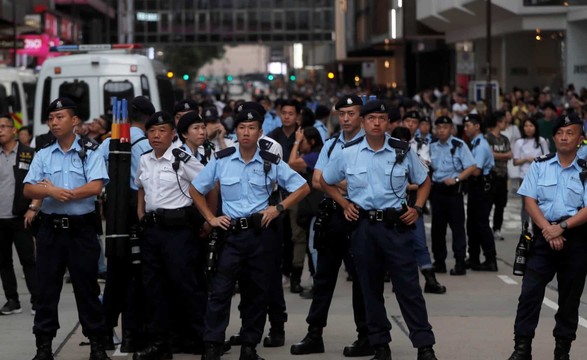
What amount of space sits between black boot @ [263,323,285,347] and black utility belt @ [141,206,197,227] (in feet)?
4.30

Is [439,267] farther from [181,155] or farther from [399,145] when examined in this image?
[181,155]

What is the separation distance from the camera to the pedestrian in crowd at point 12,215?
1230 cm

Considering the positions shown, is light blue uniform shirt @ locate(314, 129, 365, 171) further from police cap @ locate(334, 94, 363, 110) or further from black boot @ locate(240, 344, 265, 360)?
black boot @ locate(240, 344, 265, 360)

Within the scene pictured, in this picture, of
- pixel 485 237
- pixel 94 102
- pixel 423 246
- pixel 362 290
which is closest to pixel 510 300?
pixel 423 246

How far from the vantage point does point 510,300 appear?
13258mm

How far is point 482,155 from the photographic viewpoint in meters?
15.7

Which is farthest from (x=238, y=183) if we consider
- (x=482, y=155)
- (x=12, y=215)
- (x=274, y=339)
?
(x=482, y=155)

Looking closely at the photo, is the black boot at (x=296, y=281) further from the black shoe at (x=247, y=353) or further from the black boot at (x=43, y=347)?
the black boot at (x=43, y=347)

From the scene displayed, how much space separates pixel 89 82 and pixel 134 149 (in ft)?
42.5

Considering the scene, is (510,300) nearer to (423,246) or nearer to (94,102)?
(423,246)

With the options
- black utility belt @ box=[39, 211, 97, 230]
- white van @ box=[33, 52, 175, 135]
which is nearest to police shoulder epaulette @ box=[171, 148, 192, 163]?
black utility belt @ box=[39, 211, 97, 230]

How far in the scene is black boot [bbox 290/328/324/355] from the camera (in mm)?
10109

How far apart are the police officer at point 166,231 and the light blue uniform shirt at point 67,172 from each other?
368mm

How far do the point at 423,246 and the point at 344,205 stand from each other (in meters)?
4.50
